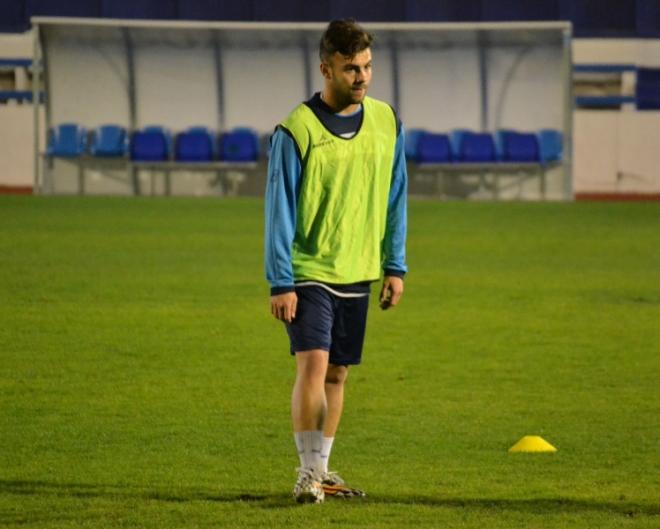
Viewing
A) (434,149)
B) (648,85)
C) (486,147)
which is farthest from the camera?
(648,85)

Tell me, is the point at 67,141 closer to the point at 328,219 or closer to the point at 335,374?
the point at 335,374

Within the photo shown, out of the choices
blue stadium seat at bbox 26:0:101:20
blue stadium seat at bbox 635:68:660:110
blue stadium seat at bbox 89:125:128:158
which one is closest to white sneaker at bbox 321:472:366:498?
blue stadium seat at bbox 89:125:128:158

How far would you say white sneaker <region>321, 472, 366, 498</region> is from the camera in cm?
Result: 734

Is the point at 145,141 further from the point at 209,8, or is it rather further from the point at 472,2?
the point at 472,2

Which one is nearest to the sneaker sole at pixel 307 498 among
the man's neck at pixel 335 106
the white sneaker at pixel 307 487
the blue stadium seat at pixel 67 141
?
the white sneaker at pixel 307 487

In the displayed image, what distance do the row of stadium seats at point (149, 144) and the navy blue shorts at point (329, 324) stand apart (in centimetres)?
2938

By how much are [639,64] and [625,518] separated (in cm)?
3560

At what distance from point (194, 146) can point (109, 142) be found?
1746 mm

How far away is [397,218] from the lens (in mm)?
7344

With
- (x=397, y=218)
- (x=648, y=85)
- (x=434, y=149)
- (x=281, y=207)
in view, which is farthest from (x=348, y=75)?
(x=648, y=85)

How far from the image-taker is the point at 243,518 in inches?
272

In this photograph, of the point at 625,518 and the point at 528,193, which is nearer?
the point at 625,518

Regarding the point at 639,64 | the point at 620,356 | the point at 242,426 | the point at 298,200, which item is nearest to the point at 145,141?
the point at 639,64

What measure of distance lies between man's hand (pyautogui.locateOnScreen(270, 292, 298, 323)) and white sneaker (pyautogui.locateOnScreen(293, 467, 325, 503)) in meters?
0.68
